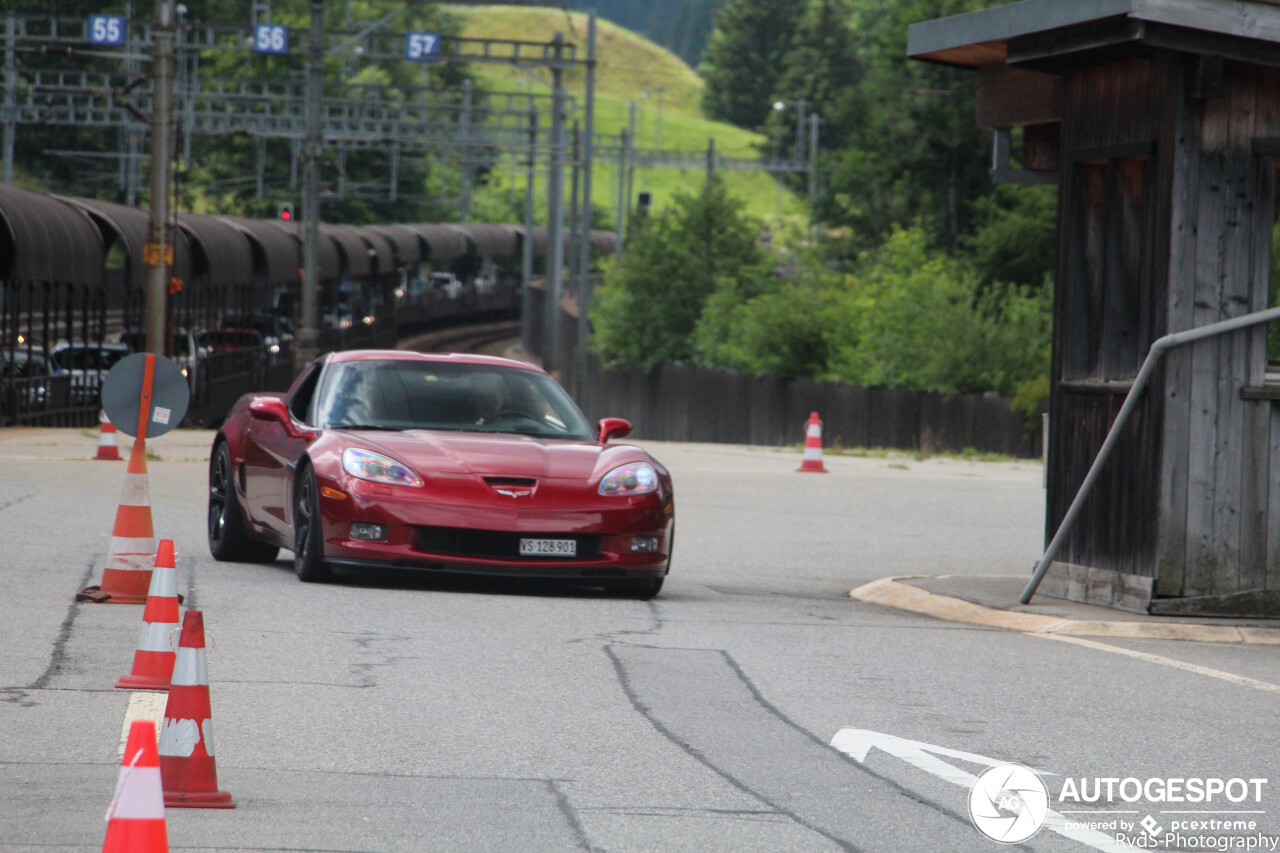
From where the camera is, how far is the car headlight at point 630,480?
34.9 ft

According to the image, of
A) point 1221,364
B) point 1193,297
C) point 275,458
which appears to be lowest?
point 275,458

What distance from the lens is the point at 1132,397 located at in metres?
10.2

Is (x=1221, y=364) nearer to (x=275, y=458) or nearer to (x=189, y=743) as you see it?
(x=275, y=458)

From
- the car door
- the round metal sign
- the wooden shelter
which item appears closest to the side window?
the car door

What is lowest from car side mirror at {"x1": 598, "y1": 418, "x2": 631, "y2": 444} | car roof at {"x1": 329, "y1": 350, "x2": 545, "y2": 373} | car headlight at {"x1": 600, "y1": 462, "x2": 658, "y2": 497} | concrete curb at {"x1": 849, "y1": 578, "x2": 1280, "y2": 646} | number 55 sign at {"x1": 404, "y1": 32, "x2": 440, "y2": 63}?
concrete curb at {"x1": 849, "y1": 578, "x2": 1280, "y2": 646}

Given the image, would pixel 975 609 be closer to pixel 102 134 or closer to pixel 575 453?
pixel 575 453

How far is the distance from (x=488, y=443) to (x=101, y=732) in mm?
4732

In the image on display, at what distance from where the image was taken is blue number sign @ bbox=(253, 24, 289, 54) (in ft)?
133

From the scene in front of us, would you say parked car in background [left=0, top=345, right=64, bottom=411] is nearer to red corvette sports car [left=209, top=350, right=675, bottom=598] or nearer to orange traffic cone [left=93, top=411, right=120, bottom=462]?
orange traffic cone [left=93, top=411, right=120, bottom=462]

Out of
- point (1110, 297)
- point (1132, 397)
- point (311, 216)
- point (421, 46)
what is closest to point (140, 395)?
point (1132, 397)

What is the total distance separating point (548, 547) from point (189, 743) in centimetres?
519

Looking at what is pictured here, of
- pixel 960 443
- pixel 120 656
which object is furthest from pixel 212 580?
pixel 960 443

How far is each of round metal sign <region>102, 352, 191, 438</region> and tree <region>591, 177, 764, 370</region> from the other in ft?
141

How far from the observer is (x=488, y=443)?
10914 mm
